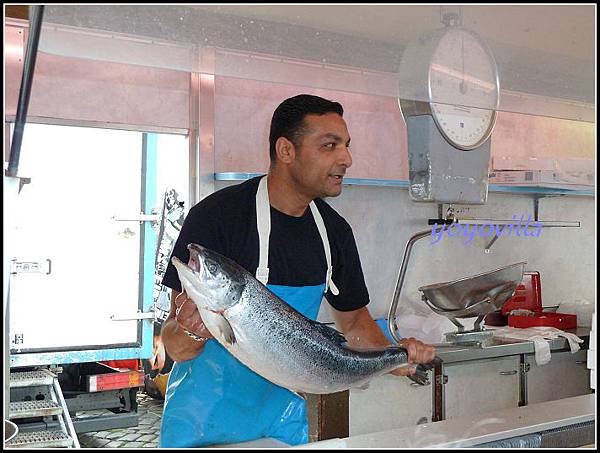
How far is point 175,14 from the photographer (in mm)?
1179

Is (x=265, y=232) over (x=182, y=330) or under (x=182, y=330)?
over

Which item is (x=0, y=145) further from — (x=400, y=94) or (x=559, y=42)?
(x=559, y=42)

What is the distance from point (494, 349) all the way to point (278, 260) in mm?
2212

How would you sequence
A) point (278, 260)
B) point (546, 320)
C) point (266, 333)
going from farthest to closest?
1. point (546, 320)
2. point (278, 260)
3. point (266, 333)

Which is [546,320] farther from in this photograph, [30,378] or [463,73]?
[463,73]

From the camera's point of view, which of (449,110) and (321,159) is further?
(321,159)

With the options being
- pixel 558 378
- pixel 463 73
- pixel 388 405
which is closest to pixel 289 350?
pixel 463 73

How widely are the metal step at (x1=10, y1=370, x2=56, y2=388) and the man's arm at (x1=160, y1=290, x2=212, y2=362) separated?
2897mm

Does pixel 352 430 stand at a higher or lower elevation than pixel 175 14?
lower

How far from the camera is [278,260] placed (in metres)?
2.43

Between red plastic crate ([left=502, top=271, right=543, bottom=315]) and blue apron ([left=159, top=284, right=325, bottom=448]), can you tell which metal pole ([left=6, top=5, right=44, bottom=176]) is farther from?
red plastic crate ([left=502, top=271, right=543, bottom=315])

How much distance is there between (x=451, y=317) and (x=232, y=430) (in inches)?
81.6

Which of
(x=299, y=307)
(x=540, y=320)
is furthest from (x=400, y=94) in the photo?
(x=540, y=320)

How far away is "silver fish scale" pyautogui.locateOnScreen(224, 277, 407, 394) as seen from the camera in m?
1.68
